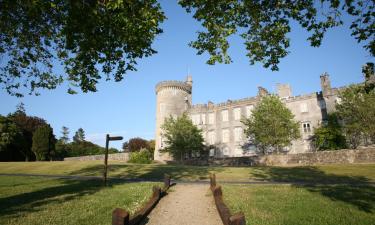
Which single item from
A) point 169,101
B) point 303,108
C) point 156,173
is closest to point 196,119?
point 169,101

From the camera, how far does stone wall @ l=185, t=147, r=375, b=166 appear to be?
28884 millimetres

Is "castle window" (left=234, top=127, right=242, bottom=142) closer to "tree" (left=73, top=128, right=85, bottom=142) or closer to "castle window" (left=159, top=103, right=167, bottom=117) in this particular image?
"castle window" (left=159, top=103, right=167, bottom=117)

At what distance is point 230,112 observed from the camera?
51.8 m

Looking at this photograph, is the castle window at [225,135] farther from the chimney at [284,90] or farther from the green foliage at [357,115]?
the green foliage at [357,115]

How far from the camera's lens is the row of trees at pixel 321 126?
109 feet

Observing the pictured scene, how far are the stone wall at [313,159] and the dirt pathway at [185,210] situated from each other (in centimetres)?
2312

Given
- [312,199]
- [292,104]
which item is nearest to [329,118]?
[292,104]

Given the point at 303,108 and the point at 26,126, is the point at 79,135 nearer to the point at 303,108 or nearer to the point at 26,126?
the point at 26,126

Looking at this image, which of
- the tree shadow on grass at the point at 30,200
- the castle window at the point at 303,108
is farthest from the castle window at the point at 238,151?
the tree shadow on grass at the point at 30,200

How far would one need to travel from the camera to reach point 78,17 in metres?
10.9

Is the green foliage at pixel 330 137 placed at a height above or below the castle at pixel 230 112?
below

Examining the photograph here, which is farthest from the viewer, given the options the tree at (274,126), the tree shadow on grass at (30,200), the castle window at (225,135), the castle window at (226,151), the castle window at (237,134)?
the castle window at (225,135)

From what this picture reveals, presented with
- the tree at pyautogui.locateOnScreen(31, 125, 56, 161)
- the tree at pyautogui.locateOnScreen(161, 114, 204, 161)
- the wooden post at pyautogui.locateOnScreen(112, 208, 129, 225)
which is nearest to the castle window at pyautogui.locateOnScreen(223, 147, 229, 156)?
the tree at pyautogui.locateOnScreen(161, 114, 204, 161)

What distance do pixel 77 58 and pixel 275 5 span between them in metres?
8.75
